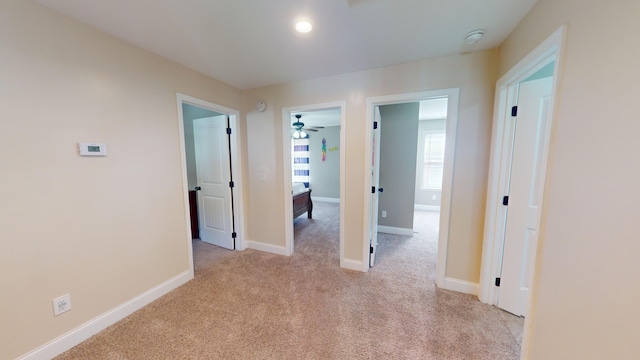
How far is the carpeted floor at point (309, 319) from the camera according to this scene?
157 centimetres

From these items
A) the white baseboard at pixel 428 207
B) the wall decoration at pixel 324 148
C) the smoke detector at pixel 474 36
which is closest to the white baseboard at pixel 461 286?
the smoke detector at pixel 474 36

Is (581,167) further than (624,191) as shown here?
Yes

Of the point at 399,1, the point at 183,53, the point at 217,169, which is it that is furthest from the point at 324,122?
the point at 399,1

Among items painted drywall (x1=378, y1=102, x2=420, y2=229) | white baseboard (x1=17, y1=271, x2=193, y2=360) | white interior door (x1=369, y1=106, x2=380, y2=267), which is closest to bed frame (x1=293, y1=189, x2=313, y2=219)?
painted drywall (x1=378, y1=102, x2=420, y2=229)

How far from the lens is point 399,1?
1418mm

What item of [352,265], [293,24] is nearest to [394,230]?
[352,265]

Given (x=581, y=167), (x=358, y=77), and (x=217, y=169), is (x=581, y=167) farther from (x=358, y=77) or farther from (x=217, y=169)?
(x=217, y=169)

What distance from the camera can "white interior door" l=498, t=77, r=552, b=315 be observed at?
5.49ft

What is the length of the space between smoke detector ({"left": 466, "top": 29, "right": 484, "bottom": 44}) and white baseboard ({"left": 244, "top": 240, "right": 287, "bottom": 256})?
3074 mm

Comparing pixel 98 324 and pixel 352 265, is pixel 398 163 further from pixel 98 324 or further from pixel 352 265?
pixel 98 324

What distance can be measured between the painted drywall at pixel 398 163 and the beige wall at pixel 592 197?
2532 mm

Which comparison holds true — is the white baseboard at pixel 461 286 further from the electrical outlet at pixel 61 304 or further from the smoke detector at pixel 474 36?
the electrical outlet at pixel 61 304

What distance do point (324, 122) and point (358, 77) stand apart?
3.85 m

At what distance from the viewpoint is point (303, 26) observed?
1668 mm
